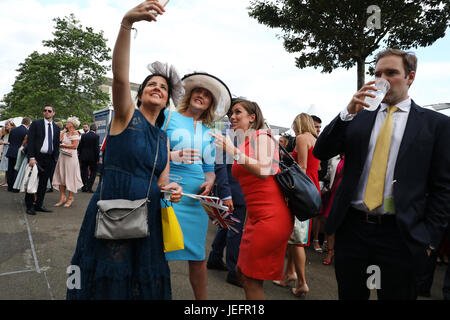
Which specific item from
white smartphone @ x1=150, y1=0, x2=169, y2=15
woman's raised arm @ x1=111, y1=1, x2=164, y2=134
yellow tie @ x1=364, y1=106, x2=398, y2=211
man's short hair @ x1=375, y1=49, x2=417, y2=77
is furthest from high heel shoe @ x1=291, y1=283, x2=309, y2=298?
white smartphone @ x1=150, y1=0, x2=169, y2=15

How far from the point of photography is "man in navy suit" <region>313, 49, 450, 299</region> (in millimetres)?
1695

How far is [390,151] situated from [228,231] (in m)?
2.32

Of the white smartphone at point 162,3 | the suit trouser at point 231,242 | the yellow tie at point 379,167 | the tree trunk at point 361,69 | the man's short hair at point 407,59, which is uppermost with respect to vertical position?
the tree trunk at point 361,69

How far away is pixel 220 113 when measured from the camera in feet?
9.77

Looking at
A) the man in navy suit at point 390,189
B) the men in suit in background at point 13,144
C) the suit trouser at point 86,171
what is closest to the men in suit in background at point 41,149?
the suit trouser at point 86,171

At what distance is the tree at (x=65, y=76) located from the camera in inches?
1240

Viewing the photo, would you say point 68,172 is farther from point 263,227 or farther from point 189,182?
point 263,227

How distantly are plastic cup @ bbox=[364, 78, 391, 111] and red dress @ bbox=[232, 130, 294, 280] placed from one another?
810mm

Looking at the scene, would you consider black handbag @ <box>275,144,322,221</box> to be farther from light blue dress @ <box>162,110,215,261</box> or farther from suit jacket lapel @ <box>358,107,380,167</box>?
light blue dress @ <box>162,110,215,261</box>

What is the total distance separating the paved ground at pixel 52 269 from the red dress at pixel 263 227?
3.71ft

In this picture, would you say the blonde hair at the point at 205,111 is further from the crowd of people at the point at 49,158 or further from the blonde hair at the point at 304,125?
the crowd of people at the point at 49,158

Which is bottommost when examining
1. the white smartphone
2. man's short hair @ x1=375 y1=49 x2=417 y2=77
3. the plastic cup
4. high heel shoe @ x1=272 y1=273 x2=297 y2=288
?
high heel shoe @ x1=272 y1=273 x2=297 y2=288
